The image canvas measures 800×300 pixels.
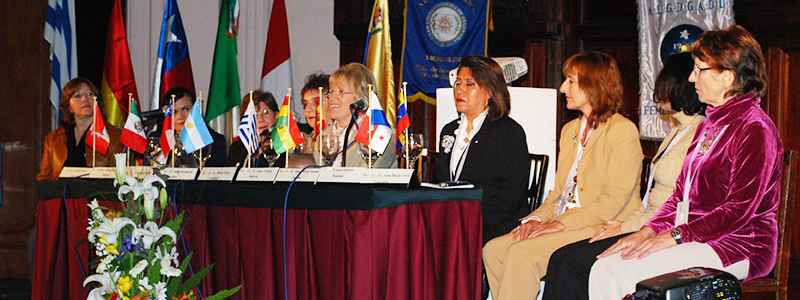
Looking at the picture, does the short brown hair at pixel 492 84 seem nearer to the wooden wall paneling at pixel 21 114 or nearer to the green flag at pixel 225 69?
the green flag at pixel 225 69

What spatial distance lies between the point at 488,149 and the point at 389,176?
926mm

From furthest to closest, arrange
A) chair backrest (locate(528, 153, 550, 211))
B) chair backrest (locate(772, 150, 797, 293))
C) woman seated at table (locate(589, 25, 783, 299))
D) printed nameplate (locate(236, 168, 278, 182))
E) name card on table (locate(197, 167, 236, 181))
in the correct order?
chair backrest (locate(528, 153, 550, 211))
name card on table (locate(197, 167, 236, 181))
printed nameplate (locate(236, 168, 278, 182))
chair backrest (locate(772, 150, 797, 293))
woman seated at table (locate(589, 25, 783, 299))

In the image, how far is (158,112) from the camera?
3.60 m

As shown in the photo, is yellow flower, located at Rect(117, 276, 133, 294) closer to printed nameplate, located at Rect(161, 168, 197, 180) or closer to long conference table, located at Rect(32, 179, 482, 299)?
long conference table, located at Rect(32, 179, 482, 299)

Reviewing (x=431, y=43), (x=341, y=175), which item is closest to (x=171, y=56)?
(x=431, y=43)

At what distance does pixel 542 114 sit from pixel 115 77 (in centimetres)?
322

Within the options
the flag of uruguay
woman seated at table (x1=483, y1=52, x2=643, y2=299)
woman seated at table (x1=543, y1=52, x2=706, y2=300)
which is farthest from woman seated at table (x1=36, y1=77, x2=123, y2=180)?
woman seated at table (x1=543, y1=52, x2=706, y2=300)

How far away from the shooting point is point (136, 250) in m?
2.54

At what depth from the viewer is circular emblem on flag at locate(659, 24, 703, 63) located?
193 inches

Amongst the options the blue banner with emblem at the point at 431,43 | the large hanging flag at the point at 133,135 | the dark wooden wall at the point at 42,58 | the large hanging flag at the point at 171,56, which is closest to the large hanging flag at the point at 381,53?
the blue banner with emblem at the point at 431,43

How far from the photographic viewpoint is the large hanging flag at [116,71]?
5.54 metres

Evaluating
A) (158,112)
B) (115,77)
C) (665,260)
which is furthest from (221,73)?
(665,260)

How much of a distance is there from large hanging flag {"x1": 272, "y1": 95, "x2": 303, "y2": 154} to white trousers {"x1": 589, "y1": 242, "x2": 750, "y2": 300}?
1328 mm

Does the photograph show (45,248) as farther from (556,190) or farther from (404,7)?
(404,7)
